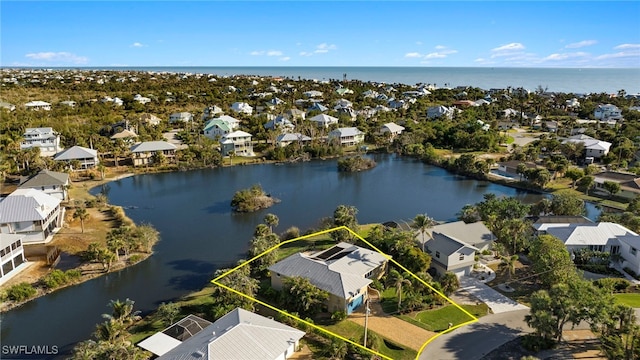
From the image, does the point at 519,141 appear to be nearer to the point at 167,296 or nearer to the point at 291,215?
the point at 291,215

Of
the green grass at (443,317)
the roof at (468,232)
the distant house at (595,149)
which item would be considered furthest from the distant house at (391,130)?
the green grass at (443,317)

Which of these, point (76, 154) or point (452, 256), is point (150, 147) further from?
point (452, 256)

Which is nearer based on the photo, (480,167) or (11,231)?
(11,231)

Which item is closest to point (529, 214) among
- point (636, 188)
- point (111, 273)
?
point (636, 188)

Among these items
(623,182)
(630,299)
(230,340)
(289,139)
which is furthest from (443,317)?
(289,139)

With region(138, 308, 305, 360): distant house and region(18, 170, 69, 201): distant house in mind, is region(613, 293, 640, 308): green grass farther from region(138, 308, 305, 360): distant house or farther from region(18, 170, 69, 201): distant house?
region(18, 170, 69, 201): distant house

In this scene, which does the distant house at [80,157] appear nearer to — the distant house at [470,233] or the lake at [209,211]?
the lake at [209,211]
